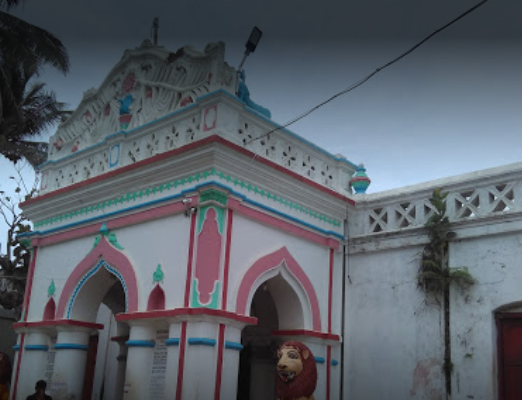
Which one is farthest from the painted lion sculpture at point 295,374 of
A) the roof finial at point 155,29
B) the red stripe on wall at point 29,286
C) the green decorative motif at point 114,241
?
the roof finial at point 155,29

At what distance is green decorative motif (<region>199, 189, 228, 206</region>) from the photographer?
752 centimetres

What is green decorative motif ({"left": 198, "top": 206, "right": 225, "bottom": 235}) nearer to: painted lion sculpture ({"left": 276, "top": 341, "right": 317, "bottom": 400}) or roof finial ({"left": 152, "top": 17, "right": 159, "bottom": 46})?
painted lion sculpture ({"left": 276, "top": 341, "right": 317, "bottom": 400})

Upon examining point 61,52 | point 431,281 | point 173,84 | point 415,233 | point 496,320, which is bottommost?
Answer: point 496,320

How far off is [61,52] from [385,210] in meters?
7.99

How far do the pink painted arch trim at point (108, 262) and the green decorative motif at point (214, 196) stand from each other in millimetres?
1602

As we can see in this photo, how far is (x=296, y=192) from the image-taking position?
344 inches

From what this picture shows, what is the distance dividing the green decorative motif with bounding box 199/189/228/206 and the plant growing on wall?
299 centimetres

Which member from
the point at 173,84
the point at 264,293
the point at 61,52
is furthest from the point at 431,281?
the point at 61,52

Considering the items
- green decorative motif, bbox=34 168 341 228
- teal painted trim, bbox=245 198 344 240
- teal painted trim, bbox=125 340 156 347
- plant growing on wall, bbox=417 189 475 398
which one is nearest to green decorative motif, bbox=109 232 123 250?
green decorative motif, bbox=34 168 341 228

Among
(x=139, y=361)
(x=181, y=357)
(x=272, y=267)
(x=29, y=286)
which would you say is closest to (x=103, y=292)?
(x=29, y=286)

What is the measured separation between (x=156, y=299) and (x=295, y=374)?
2373 millimetres

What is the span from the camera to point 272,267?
821 cm

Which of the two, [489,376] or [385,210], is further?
[385,210]

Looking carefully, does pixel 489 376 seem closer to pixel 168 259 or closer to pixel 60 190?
pixel 168 259
